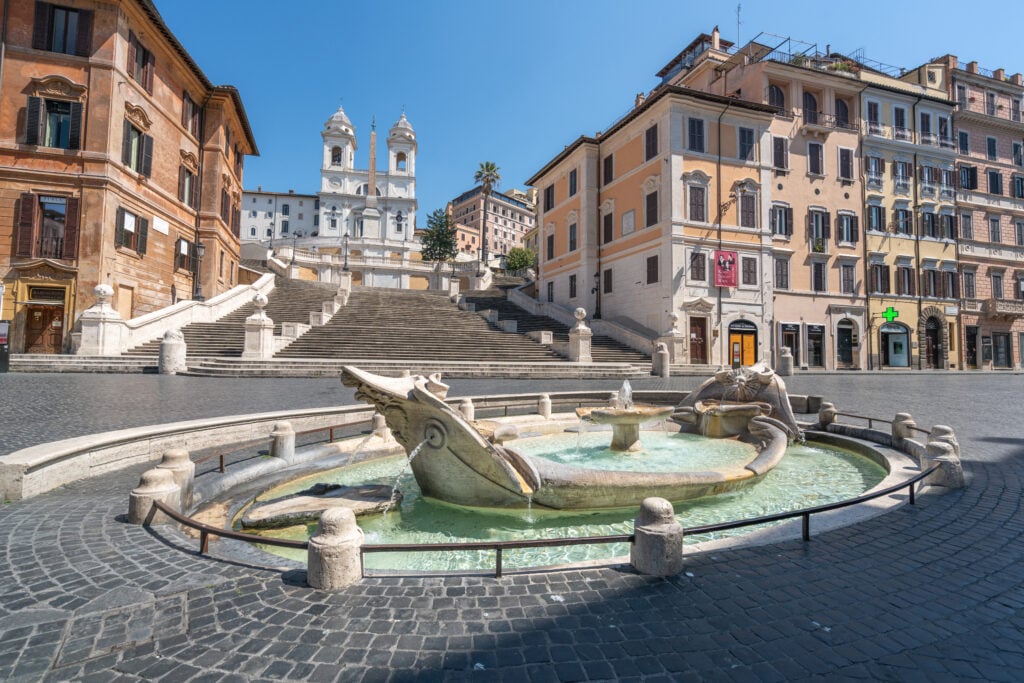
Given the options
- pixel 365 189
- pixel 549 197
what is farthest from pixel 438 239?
pixel 549 197

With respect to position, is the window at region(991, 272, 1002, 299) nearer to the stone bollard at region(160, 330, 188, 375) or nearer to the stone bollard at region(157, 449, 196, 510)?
the stone bollard at region(157, 449, 196, 510)

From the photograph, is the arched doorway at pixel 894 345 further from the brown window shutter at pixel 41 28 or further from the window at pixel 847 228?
the brown window shutter at pixel 41 28

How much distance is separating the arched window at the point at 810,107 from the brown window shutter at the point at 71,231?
4024 centimetres

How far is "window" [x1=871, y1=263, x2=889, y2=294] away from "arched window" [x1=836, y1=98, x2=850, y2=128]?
31.9 ft

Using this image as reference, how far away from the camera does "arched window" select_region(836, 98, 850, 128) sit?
31.7m

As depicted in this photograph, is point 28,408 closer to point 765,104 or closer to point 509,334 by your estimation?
point 509,334

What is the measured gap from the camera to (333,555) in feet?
9.89

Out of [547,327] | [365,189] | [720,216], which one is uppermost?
[365,189]

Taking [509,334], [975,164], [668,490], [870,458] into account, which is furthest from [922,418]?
[975,164]

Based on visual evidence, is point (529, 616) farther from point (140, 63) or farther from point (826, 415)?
point (140, 63)

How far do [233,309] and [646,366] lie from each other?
2131cm

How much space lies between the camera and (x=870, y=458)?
7312 mm

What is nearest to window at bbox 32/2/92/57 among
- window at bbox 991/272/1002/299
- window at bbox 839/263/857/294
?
window at bbox 839/263/857/294

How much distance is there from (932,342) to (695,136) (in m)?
23.7
